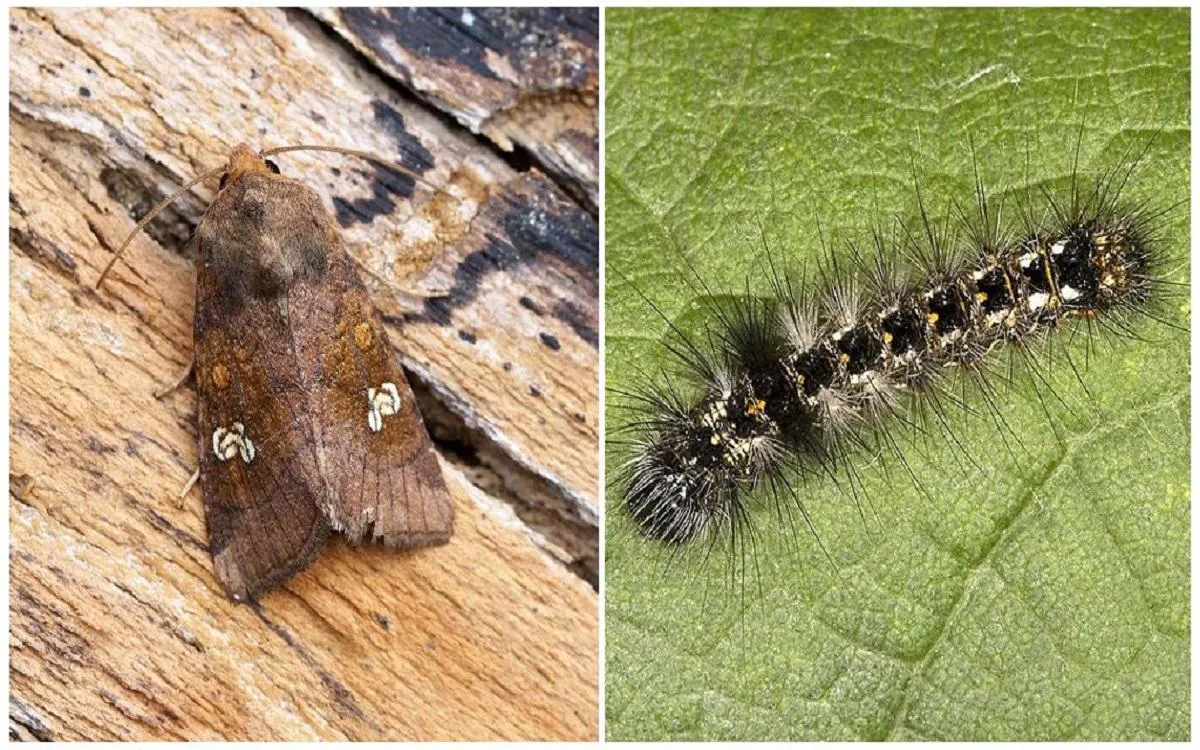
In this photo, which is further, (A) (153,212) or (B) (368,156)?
(B) (368,156)

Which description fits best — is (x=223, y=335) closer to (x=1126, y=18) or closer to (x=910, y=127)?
(x=910, y=127)

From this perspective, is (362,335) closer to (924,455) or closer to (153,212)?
(153,212)

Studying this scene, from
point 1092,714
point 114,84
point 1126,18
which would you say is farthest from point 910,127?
point 114,84

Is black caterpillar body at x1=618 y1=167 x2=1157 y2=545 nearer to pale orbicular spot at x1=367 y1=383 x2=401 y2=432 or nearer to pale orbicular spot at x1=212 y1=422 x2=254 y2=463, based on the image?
pale orbicular spot at x1=367 y1=383 x2=401 y2=432

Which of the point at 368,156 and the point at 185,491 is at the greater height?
the point at 368,156

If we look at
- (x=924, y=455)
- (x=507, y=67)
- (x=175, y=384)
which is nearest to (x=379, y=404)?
(x=175, y=384)

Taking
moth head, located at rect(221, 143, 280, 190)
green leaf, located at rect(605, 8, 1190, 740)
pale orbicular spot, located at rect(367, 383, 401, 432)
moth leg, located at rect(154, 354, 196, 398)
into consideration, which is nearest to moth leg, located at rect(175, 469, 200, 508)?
moth leg, located at rect(154, 354, 196, 398)
